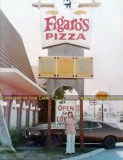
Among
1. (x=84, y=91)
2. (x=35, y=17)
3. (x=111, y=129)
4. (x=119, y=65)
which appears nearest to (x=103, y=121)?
(x=111, y=129)

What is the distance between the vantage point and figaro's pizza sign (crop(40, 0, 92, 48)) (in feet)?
29.6

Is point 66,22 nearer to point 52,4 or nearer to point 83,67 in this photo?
point 52,4

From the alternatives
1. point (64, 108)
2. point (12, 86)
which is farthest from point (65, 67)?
point (12, 86)

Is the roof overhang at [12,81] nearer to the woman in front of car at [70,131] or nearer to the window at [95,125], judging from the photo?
the woman in front of car at [70,131]

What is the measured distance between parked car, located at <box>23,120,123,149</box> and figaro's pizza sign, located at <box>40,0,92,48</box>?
288cm

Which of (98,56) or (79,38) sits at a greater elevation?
(79,38)

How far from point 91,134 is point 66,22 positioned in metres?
3.85

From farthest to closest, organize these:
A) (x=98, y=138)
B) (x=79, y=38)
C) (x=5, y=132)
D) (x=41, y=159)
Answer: (x=98, y=138), (x=79, y=38), (x=5, y=132), (x=41, y=159)

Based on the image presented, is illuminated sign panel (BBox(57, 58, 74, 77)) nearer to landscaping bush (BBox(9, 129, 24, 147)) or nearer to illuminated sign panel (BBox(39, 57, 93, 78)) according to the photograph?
illuminated sign panel (BBox(39, 57, 93, 78))

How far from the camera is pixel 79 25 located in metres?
9.40

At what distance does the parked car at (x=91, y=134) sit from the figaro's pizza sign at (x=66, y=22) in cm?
288

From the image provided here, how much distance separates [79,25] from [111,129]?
12.3 ft

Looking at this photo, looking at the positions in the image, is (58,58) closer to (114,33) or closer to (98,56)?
(98,56)

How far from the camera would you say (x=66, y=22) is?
30.5 feet
